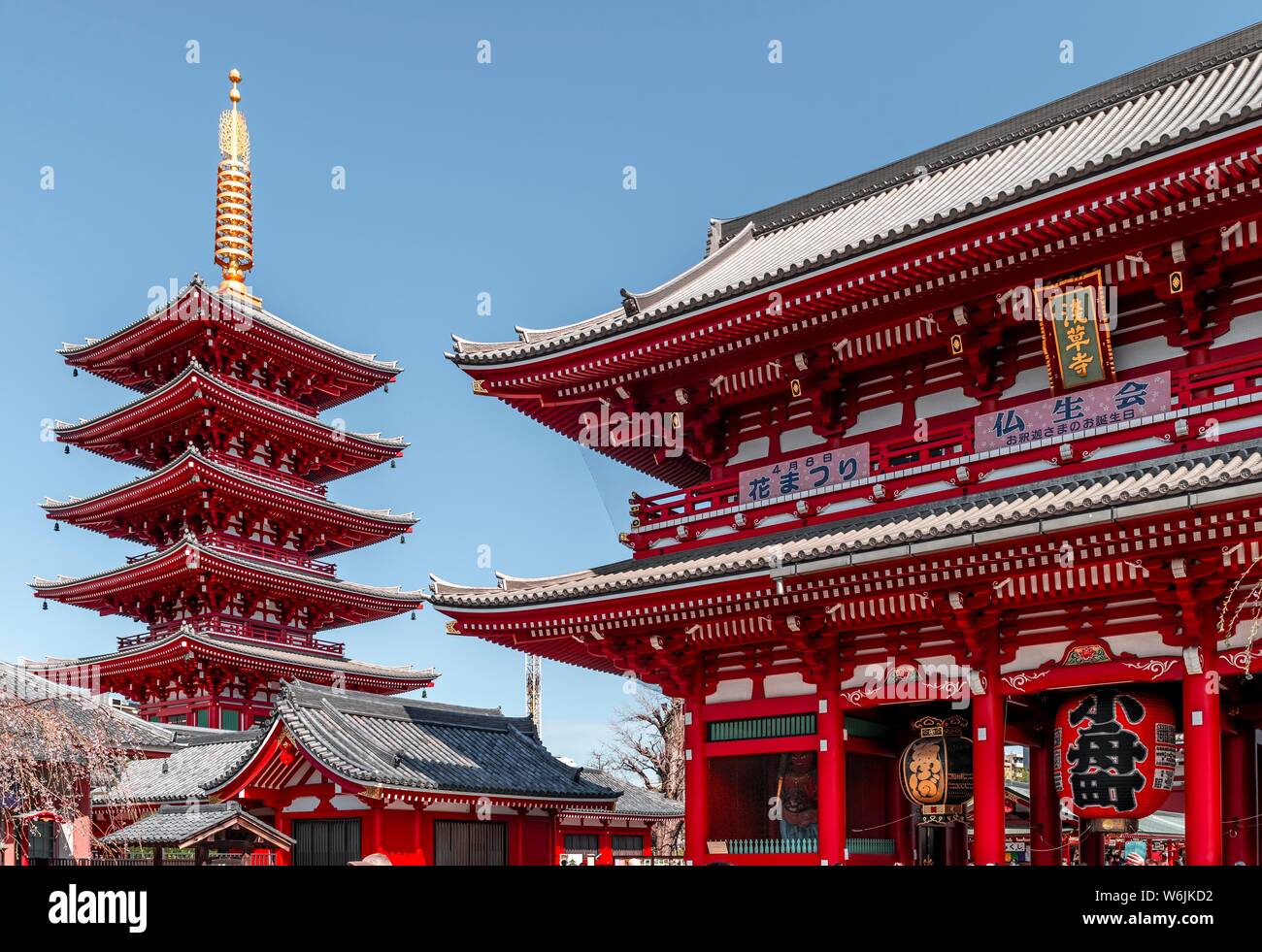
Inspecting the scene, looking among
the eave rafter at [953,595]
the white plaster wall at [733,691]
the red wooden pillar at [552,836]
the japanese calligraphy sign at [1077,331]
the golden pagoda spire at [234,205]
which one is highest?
the golden pagoda spire at [234,205]

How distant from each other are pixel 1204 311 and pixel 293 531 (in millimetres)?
34721

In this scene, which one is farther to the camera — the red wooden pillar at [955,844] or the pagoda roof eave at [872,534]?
the red wooden pillar at [955,844]

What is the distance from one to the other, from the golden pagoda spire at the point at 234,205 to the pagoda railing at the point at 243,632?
1166 centimetres

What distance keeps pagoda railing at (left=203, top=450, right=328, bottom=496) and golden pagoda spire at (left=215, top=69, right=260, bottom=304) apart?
6.20 metres

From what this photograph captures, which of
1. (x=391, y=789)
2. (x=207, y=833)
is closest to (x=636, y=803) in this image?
(x=391, y=789)

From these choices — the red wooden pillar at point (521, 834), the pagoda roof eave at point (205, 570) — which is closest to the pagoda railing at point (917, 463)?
the red wooden pillar at point (521, 834)

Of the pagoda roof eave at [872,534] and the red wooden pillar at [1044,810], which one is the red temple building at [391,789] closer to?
the pagoda roof eave at [872,534]

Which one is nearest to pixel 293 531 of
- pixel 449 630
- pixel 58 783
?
pixel 58 783

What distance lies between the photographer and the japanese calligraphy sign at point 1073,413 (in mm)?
14375

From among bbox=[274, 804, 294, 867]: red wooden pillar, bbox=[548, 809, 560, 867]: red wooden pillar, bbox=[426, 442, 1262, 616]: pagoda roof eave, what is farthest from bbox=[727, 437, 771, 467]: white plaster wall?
A: bbox=[274, 804, 294, 867]: red wooden pillar

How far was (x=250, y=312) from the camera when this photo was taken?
40.9m

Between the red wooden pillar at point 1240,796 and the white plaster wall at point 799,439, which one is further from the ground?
the white plaster wall at point 799,439

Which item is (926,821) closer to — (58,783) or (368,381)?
(58,783)

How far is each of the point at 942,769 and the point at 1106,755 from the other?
7.29 ft
